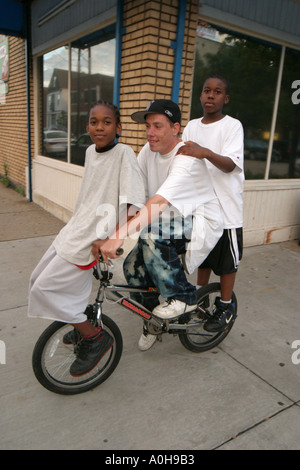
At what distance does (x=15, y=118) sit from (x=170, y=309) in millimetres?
7828

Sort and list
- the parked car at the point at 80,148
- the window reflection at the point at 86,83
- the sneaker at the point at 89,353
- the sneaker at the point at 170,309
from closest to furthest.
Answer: the sneaker at the point at 89,353 → the sneaker at the point at 170,309 → the window reflection at the point at 86,83 → the parked car at the point at 80,148

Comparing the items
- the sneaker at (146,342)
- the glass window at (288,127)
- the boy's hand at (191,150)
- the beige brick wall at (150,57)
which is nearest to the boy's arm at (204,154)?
the boy's hand at (191,150)

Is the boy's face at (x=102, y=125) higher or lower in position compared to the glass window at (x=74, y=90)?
lower

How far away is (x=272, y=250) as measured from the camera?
554cm

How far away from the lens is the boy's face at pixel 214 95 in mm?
2568

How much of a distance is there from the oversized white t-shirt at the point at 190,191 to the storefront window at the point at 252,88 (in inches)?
101

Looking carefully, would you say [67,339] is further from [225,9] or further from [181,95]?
[225,9]

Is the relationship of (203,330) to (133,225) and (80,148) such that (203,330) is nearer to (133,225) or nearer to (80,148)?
(133,225)

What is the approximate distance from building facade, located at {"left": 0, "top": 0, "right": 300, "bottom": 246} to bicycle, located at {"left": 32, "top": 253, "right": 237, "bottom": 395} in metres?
2.30

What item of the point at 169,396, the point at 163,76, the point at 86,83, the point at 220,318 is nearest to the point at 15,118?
the point at 86,83

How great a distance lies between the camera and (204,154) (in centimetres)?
223

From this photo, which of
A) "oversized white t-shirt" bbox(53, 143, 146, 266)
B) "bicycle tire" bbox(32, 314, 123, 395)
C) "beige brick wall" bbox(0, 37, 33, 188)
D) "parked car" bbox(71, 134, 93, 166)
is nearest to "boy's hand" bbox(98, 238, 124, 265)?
"oversized white t-shirt" bbox(53, 143, 146, 266)

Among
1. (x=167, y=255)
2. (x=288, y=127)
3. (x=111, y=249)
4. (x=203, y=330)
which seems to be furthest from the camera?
(x=288, y=127)

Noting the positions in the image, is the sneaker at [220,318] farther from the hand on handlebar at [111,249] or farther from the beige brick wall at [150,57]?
the beige brick wall at [150,57]
